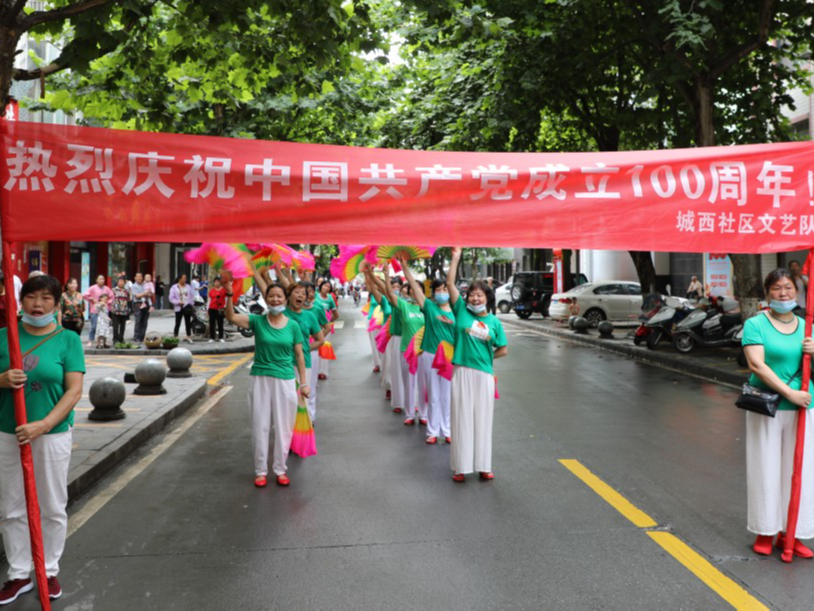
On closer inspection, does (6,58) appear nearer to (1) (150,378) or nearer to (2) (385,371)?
(1) (150,378)

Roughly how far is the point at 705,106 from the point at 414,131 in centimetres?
675

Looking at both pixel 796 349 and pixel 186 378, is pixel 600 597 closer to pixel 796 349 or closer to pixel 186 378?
pixel 796 349

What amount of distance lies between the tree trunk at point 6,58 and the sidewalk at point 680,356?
11.0 meters

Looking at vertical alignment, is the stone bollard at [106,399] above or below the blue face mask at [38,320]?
below

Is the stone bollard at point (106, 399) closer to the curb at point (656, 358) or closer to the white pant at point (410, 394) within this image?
the white pant at point (410, 394)

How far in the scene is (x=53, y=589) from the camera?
3855 mm

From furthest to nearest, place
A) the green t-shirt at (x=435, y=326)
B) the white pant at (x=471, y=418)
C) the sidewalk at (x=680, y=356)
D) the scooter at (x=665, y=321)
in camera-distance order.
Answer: the scooter at (x=665, y=321) < the sidewalk at (x=680, y=356) < the green t-shirt at (x=435, y=326) < the white pant at (x=471, y=418)

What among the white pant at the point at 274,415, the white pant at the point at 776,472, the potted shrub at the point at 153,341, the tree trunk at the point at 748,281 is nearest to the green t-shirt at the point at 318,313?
the white pant at the point at 274,415

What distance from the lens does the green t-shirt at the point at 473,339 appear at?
6059 mm

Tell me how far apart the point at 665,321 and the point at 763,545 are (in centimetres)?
1267

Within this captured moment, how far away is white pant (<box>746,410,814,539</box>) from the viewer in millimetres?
4449

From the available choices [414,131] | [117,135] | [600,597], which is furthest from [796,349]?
[414,131]

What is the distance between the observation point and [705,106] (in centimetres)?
1390

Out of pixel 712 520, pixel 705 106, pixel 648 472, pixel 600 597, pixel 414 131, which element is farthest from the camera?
pixel 414 131
